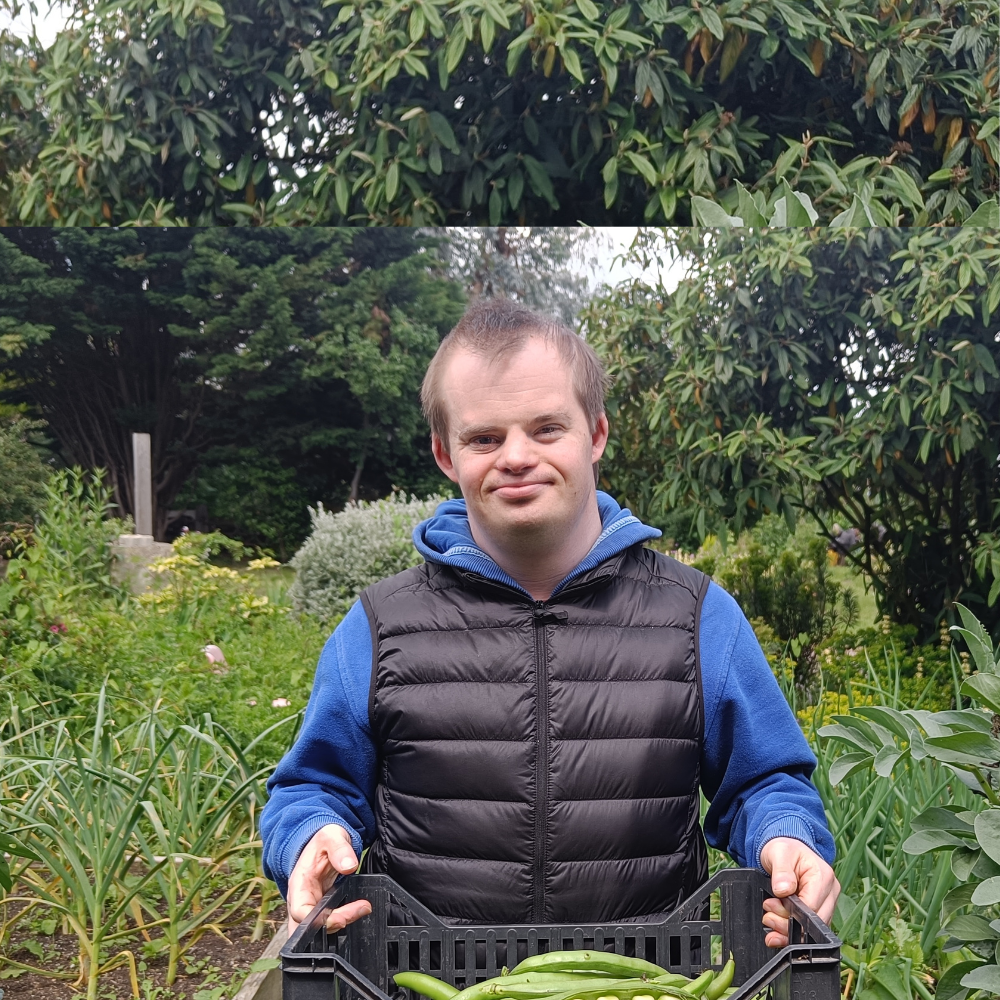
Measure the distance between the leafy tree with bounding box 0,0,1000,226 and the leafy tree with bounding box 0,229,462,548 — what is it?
7.8 inches

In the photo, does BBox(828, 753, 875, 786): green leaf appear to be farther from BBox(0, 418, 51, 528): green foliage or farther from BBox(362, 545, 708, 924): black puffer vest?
BBox(0, 418, 51, 528): green foliage

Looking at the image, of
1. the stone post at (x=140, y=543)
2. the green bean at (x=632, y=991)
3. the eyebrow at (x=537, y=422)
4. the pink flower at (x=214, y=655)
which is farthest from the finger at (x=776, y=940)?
the stone post at (x=140, y=543)

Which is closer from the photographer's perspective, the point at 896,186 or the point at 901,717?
the point at 901,717

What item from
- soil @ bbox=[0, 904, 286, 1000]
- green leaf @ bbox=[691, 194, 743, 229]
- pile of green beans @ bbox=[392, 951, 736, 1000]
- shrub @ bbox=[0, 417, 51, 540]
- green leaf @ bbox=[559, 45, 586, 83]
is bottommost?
soil @ bbox=[0, 904, 286, 1000]

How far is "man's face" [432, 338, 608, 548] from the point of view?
1339 mm

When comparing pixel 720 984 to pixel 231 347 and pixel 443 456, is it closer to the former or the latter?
pixel 443 456

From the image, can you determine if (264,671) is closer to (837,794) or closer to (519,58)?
(837,794)

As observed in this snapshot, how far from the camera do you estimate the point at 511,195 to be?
4.44 meters

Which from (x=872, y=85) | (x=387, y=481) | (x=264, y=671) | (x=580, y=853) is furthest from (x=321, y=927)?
(x=872, y=85)

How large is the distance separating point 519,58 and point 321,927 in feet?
13.0

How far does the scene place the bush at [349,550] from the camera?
4617 mm

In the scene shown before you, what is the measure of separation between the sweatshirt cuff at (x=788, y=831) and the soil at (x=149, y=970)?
1.65 metres

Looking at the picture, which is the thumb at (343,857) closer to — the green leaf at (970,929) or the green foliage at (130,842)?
the green leaf at (970,929)

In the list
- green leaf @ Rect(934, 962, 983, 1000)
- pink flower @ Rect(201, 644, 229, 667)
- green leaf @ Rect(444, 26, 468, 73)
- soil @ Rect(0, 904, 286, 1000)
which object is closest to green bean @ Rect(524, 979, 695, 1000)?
green leaf @ Rect(934, 962, 983, 1000)
